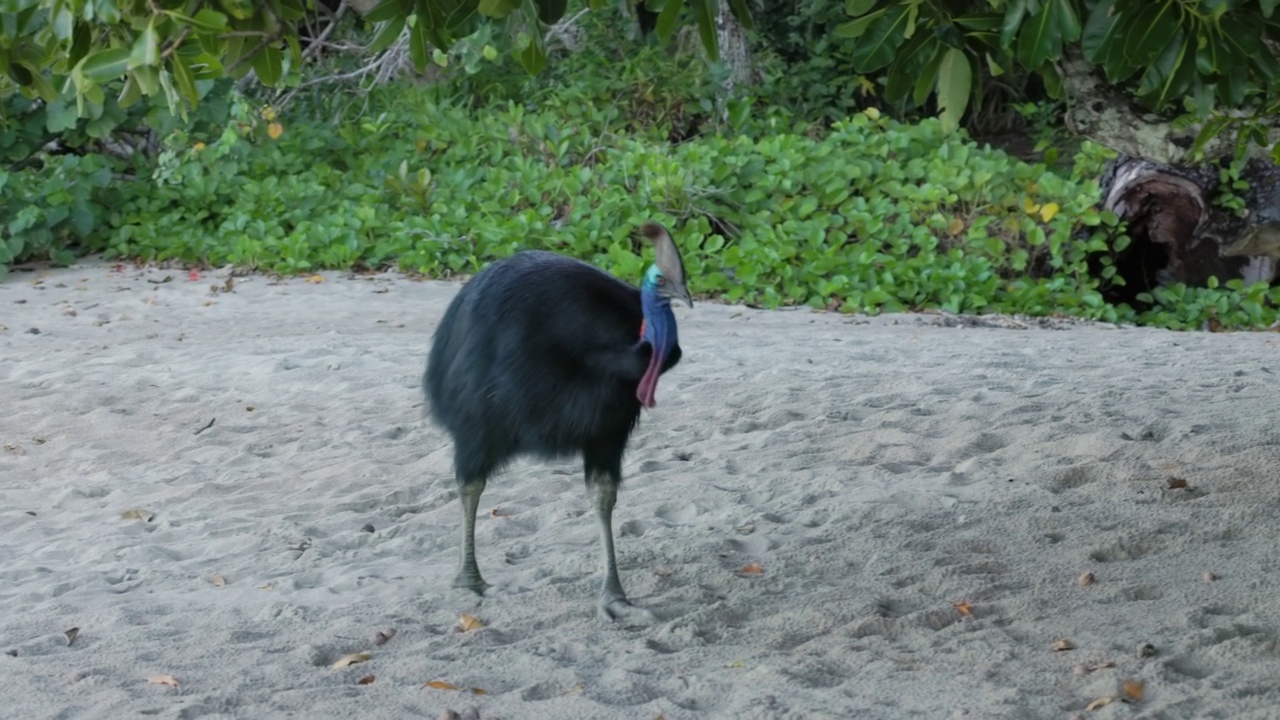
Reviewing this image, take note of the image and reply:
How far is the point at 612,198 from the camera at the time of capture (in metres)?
10.1

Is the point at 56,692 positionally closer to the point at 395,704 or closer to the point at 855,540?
the point at 395,704

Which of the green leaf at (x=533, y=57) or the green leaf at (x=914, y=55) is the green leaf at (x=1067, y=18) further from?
the green leaf at (x=533, y=57)

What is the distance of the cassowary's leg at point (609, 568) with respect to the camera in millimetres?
3680

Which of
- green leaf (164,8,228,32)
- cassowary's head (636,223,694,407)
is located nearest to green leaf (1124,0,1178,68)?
cassowary's head (636,223,694,407)

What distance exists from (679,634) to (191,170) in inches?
329

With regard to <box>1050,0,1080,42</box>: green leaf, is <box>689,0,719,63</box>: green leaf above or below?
below

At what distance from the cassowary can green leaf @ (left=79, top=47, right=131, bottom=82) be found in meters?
1.12

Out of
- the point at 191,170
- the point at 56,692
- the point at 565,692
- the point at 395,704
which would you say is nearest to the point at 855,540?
the point at 565,692

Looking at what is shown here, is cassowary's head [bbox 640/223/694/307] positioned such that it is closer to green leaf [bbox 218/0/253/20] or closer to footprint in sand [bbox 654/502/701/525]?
green leaf [bbox 218/0/253/20]

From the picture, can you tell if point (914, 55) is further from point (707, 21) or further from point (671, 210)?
point (671, 210)

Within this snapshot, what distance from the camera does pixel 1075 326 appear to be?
8.49 metres

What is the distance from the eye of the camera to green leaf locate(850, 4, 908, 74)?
120 inches

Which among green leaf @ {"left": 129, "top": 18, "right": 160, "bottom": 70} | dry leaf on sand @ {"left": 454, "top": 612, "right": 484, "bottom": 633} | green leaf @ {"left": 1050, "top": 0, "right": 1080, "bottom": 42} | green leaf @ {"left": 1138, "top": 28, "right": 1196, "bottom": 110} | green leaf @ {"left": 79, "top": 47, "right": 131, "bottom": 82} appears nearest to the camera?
green leaf @ {"left": 129, "top": 18, "right": 160, "bottom": 70}

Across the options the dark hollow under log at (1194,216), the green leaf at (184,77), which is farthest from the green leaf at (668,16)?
the dark hollow under log at (1194,216)
